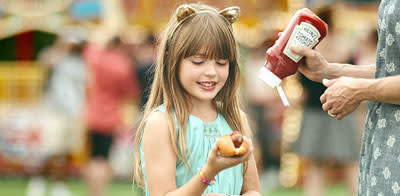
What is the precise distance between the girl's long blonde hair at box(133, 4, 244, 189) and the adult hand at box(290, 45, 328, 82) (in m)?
0.25

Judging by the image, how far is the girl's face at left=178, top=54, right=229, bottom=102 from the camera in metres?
2.52

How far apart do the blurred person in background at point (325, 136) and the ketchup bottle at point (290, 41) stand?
3283mm

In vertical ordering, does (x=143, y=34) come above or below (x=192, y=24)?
below

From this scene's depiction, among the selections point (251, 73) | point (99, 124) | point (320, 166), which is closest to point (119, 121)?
point (99, 124)

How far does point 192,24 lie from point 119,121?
13.4 feet

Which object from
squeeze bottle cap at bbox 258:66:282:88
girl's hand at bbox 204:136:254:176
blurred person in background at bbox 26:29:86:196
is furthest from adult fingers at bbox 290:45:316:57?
blurred person in background at bbox 26:29:86:196

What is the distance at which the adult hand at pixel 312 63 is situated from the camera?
259 centimetres

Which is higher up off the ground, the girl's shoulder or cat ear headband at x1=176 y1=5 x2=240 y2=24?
cat ear headband at x1=176 y1=5 x2=240 y2=24

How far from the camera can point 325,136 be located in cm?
591

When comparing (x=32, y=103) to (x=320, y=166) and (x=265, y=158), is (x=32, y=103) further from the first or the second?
(x=320, y=166)

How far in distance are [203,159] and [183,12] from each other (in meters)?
0.55

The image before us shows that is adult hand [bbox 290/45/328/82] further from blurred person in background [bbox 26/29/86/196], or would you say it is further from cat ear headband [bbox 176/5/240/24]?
blurred person in background [bbox 26/29/86/196]

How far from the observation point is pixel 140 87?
727 cm

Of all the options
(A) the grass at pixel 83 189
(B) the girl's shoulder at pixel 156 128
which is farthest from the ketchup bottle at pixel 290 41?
(A) the grass at pixel 83 189
